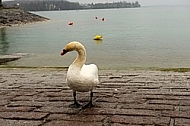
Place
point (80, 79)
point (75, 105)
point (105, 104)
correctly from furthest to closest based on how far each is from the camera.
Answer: point (105, 104)
point (75, 105)
point (80, 79)

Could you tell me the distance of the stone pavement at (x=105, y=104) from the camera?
416cm

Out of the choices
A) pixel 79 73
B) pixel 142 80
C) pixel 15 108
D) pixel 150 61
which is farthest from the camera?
pixel 150 61

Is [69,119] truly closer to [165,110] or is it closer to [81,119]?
[81,119]

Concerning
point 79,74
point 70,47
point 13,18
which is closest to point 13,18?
point 13,18

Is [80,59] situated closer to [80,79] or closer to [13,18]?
[80,79]

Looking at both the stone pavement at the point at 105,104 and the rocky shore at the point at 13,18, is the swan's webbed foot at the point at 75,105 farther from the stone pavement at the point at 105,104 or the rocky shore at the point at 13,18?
the rocky shore at the point at 13,18

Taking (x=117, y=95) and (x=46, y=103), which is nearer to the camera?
(x=46, y=103)

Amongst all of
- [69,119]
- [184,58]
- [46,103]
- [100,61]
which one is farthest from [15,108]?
[184,58]

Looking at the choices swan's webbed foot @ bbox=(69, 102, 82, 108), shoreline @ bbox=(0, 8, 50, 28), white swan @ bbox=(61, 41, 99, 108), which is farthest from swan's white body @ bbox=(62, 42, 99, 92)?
shoreline @ bbox=(0, 8, 50, 28)

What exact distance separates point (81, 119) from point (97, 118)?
20 centimetres

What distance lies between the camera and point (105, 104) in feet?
16.2

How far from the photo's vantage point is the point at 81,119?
4.23 metres

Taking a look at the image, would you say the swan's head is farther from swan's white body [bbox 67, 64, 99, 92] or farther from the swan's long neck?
swan's white body [bbox 67, 64, 99, 92]

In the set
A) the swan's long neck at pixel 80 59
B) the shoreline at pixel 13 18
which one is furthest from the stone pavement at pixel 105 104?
the shoreline at pixel 13 18
